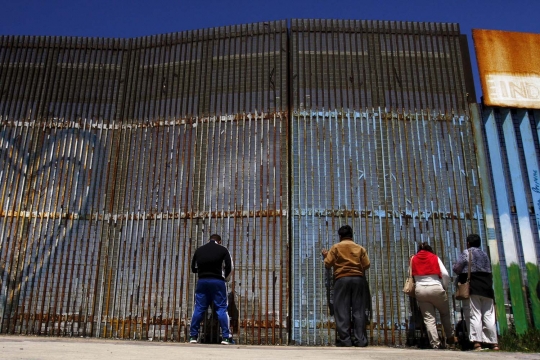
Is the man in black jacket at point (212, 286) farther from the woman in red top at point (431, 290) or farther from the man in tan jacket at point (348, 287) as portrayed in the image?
the woman in red top at point (431, 290)

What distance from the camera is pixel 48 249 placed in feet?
24.6

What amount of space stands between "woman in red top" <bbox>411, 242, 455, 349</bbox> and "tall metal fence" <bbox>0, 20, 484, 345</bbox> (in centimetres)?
42

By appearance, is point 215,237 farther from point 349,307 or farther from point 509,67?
point 509,67

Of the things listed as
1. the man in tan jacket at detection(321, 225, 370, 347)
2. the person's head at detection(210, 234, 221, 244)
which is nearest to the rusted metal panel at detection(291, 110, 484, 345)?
the man in tan jacket at detection(321, 225, 370, 347)

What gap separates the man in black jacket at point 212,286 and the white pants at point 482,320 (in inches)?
115

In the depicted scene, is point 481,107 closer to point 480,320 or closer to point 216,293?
point 480,320

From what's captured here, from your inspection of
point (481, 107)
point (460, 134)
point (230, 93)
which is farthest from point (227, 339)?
point (481, 107)

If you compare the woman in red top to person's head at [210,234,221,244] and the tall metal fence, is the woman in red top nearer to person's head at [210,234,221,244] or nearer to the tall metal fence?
the tall metal fence

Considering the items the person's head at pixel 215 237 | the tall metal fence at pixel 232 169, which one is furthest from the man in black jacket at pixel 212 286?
the tall metal fence at pixel 232 169

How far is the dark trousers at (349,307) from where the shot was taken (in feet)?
20.5

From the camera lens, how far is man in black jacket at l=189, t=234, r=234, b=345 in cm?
639

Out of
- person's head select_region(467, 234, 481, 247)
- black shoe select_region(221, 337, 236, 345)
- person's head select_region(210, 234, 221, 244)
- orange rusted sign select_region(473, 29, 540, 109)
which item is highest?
orange rusted sign select_region(473, 29, 540, 109)

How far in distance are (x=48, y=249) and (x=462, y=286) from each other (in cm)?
570

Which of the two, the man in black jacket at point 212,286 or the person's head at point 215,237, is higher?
the person's head at point 215,237
